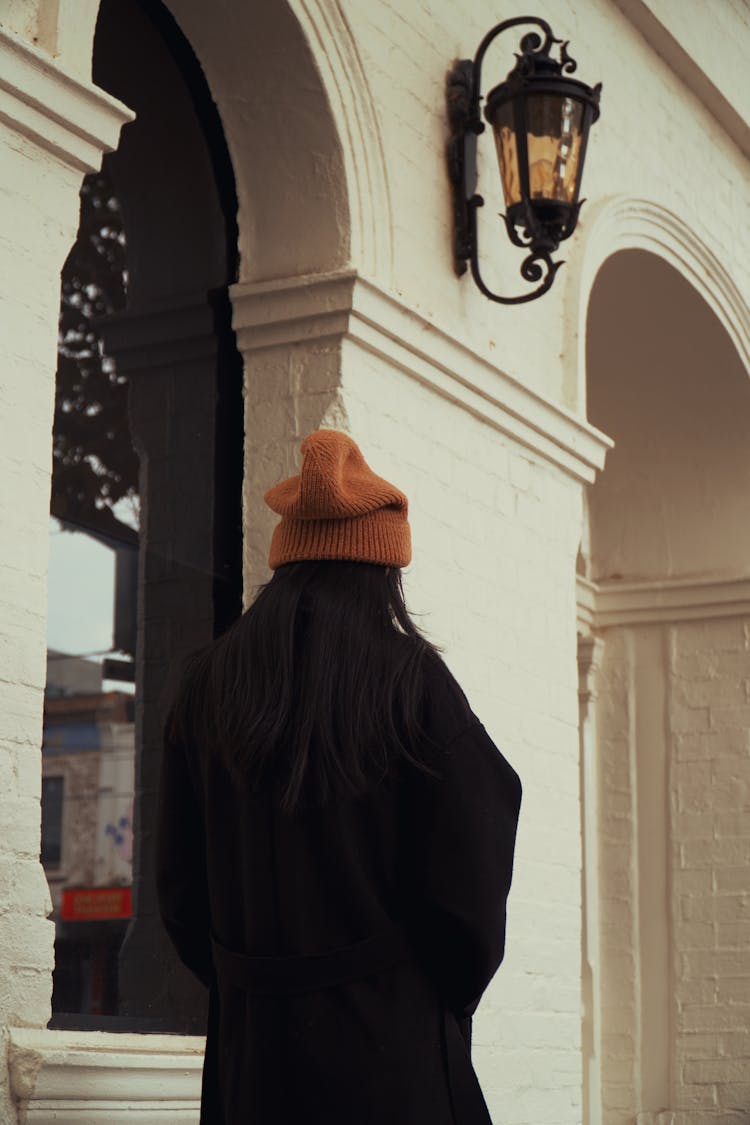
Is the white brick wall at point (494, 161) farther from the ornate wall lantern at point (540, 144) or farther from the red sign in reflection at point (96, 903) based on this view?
the red sign in reflection at point (96, 903)

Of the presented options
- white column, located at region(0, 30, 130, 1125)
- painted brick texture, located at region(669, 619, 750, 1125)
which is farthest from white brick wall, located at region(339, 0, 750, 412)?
painted brick texture, located at region(669, 619, 750, 1125)

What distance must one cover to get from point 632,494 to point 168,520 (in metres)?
3.55

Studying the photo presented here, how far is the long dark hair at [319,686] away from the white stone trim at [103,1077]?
760mm

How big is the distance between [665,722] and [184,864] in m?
5.12

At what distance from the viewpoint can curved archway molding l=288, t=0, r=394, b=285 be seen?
438 cm

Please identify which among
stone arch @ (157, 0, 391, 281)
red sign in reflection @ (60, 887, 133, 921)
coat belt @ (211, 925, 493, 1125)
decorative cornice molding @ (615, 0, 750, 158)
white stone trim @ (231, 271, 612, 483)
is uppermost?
decorative cornice molding @ (615, 0, 750, 158)

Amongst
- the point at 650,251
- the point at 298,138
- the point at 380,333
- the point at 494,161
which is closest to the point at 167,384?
Answer: the point at 380,333

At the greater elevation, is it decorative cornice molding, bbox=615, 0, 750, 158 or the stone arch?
decorative cornice molding, bbox=615, 0, 750, 158

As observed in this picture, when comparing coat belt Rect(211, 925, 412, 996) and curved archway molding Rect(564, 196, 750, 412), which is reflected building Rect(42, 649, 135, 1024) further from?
coat belt Rect(211, 925, 412, 996)

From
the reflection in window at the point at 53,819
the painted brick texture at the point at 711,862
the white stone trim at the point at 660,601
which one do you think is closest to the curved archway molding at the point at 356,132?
the white stone trim at the point at 660,601

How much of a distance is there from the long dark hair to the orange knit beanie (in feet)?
0.07

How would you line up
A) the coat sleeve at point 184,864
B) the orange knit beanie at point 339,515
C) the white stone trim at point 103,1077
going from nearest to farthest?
the orange knit beanie at point 339,515
the coat sleeve at point 184,864
the white stone trim at point 103,1077

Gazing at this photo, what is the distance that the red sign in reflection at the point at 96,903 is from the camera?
20.8 feet

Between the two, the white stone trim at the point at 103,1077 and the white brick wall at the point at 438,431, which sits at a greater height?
the white brick wall at the point at 438,431
